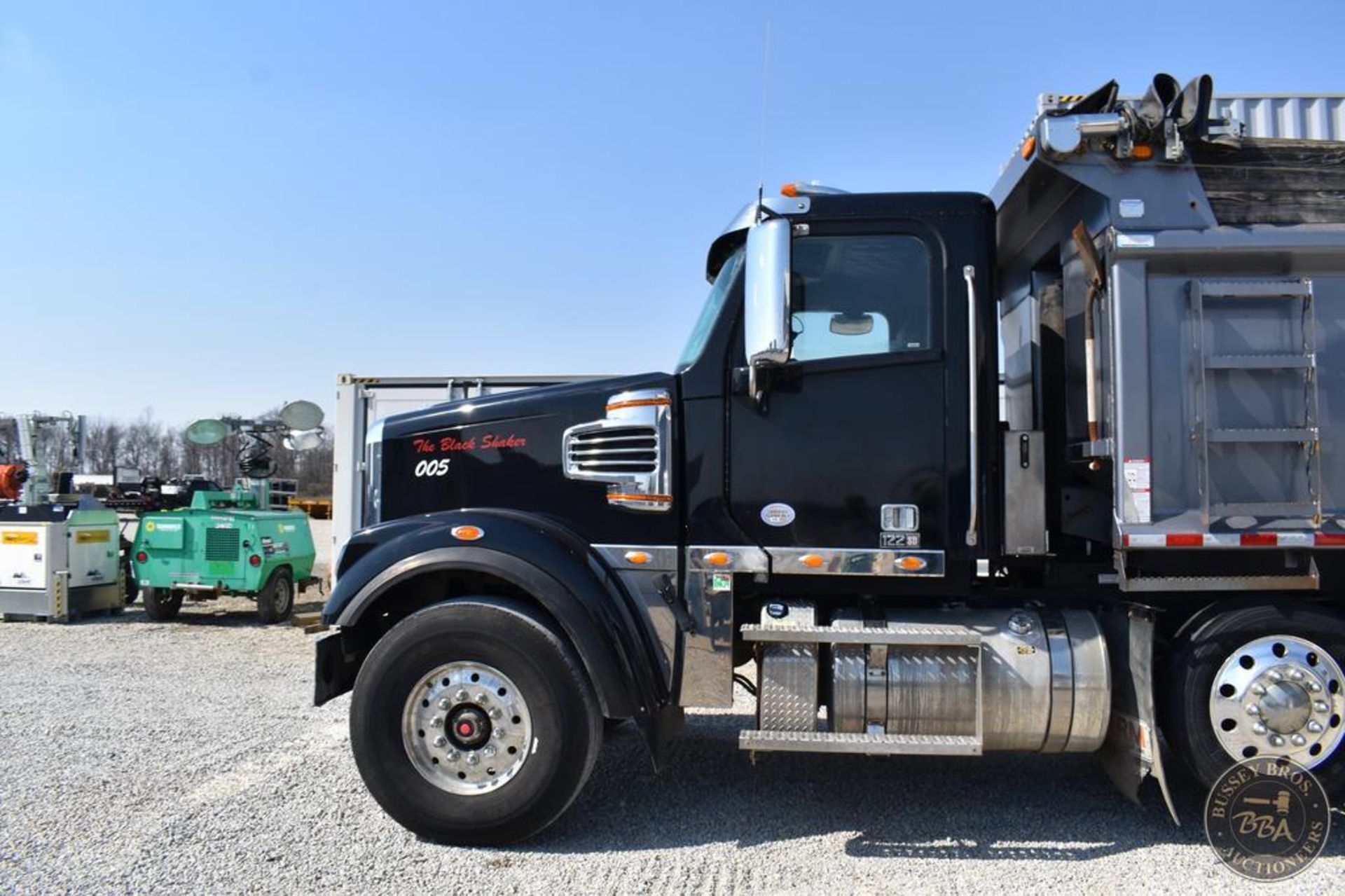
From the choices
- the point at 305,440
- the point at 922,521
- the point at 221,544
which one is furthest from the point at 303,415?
the point at 922,521

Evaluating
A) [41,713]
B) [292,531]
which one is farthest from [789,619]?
[292,531]

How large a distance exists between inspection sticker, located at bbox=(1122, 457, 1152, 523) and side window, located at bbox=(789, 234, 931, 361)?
1082 mm

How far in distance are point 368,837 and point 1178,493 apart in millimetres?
4021

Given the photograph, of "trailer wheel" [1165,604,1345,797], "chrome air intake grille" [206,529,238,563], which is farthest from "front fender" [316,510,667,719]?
"chrome air intake grille" [206,529,238,563]

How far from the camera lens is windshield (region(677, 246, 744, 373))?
4.65 meters

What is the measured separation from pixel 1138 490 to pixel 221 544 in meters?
11.4

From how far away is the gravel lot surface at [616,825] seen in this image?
13.1 ft

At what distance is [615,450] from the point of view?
462 centimetres

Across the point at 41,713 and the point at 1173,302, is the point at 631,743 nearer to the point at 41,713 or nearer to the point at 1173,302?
the point at 1173,302

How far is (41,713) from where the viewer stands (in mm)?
7066

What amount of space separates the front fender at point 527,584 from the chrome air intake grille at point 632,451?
0.32 meters

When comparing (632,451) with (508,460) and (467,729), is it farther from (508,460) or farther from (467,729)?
(467,729)

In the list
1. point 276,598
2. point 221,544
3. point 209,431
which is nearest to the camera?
point 221,544

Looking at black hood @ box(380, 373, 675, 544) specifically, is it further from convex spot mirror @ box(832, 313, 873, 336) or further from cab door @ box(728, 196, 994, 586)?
convex spot mirror @ box(832, 313, 873, 336)
